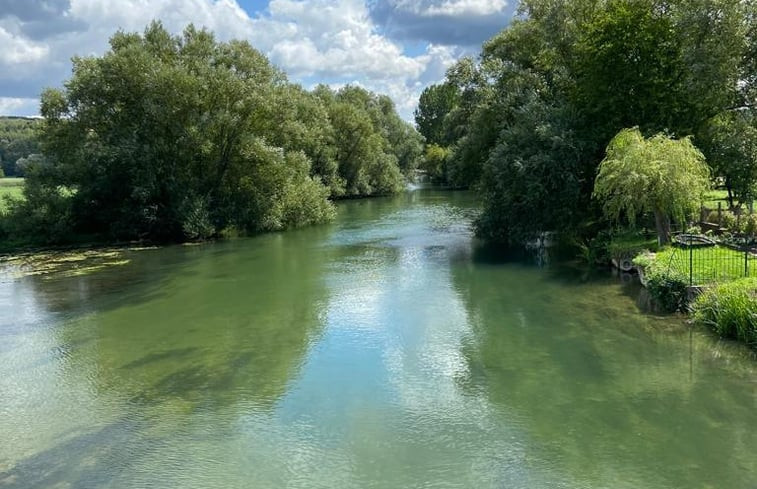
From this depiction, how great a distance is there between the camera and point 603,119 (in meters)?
24.5

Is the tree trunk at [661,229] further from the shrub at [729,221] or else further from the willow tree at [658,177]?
the shrub at [729,221]

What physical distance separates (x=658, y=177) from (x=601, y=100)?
263 inches

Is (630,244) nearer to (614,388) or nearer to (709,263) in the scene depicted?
(709,263)

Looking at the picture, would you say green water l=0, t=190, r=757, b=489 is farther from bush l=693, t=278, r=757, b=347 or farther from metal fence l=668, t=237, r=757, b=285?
metal fence l=668, t=237, r=757, b=285

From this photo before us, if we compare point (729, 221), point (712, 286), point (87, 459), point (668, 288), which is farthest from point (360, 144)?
point (87, 459)

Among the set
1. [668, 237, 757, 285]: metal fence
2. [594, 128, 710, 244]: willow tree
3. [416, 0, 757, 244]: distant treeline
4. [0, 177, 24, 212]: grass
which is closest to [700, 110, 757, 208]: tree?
[416, 0, 757, 244]: distant treeline

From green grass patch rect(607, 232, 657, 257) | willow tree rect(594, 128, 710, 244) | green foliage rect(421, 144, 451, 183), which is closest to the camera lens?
willow tree rect(594, 128, 710, 244)

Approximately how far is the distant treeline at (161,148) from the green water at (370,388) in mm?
11876

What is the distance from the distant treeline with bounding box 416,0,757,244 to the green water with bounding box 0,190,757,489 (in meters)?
5.34

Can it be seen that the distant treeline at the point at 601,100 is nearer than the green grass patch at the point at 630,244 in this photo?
No

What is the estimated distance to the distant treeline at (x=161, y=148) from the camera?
104 feet

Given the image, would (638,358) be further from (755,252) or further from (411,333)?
(755,252)

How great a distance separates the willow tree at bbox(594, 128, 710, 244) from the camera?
724 inches

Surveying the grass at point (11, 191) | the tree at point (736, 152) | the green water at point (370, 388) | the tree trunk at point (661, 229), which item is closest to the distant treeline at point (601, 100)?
the tree at point (736, 152)
